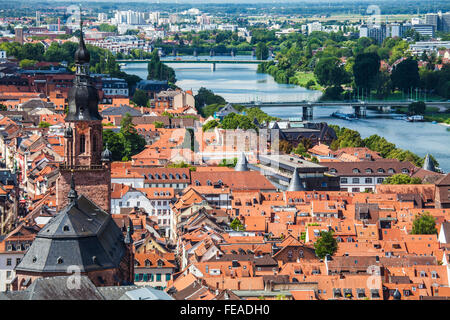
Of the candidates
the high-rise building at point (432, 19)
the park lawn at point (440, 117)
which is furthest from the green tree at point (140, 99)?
the high-rise building at point (432, 19)

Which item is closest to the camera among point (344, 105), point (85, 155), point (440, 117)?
point (85, 155)

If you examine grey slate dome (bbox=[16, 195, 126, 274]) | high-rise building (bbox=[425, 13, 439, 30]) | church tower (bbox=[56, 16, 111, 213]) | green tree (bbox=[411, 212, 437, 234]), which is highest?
high-rise building (bbox=[425, 13, 439, 30])

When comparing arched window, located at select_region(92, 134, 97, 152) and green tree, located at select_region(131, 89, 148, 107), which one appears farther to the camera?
green tree, located at select_region(131, 89, 148, 107)

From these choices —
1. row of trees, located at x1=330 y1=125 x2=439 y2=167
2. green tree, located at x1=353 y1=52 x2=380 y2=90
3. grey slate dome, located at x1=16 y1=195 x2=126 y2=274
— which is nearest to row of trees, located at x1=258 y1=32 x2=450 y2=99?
green tree, located at x1=353 y1=52 x2=380 y2=90

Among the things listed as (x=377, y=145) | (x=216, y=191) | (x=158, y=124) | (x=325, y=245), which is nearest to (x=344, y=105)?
(x=158, y=124)

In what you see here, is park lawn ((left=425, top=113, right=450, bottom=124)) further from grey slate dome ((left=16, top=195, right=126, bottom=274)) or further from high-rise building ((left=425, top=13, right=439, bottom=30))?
high-rise building ((left=425, top=13, right=439, bottom=30))

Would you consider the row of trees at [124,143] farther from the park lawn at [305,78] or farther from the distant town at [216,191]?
the park lawn at [305,78]

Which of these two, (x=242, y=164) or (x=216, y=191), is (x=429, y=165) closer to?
(x=242, y=164)

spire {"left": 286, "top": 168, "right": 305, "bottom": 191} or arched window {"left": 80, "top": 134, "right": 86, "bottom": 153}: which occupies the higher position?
arched window {"left": 80, "top": 134, "right": 86, "bottom": 153}
